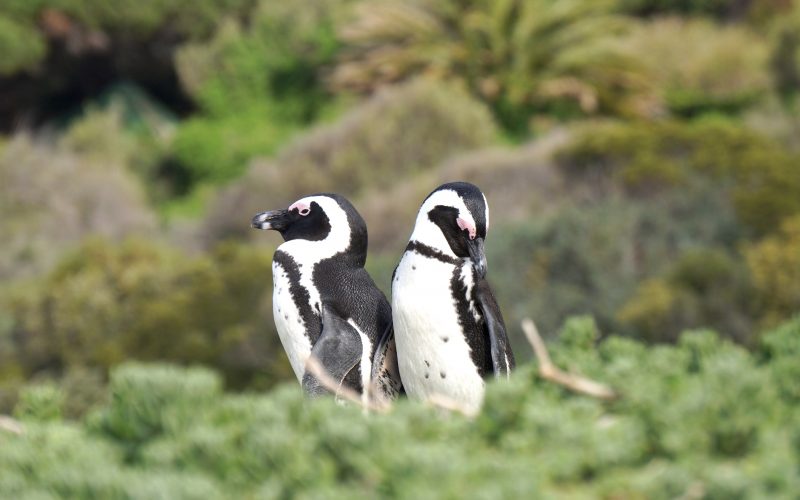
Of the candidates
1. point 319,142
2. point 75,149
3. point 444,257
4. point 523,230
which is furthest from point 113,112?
point 444,257

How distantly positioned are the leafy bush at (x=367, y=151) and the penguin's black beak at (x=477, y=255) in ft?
74.7

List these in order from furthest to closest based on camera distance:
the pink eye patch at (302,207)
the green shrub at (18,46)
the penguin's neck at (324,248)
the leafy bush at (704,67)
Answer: the green shrub at (18,46) < the leafy bush at (704,67) < the pink eye patch at (302,207) < the penguin's neck at (324,248)

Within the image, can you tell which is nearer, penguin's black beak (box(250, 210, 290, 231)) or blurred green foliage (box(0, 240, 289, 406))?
penguin's black beak (box(250, 210, 290, 231))

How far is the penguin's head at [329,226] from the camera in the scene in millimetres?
5555

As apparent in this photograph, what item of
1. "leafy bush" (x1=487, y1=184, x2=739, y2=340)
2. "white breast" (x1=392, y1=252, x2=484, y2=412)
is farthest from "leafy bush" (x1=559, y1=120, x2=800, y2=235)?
"white breast" (x1=392, y1=252, x2=484, y2=412)

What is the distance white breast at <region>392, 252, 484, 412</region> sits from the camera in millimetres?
4992

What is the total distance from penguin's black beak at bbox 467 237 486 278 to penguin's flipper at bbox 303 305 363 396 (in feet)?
1.74

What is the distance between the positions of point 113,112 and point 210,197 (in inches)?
273

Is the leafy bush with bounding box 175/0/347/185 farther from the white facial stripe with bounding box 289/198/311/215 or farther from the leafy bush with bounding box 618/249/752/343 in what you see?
the white facial stripe with bounding box 289/198/311/215

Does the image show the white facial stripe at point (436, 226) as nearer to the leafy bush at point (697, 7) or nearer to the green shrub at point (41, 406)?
the green shrub at point (41, 406)

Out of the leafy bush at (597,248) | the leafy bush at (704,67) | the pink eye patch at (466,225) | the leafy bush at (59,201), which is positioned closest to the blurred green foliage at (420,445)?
the pink eye patch at (466,225)

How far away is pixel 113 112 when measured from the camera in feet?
122

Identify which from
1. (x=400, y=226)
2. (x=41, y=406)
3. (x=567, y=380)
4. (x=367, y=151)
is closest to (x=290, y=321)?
(x=41, y=406)

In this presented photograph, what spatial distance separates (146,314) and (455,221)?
16.2 meters
